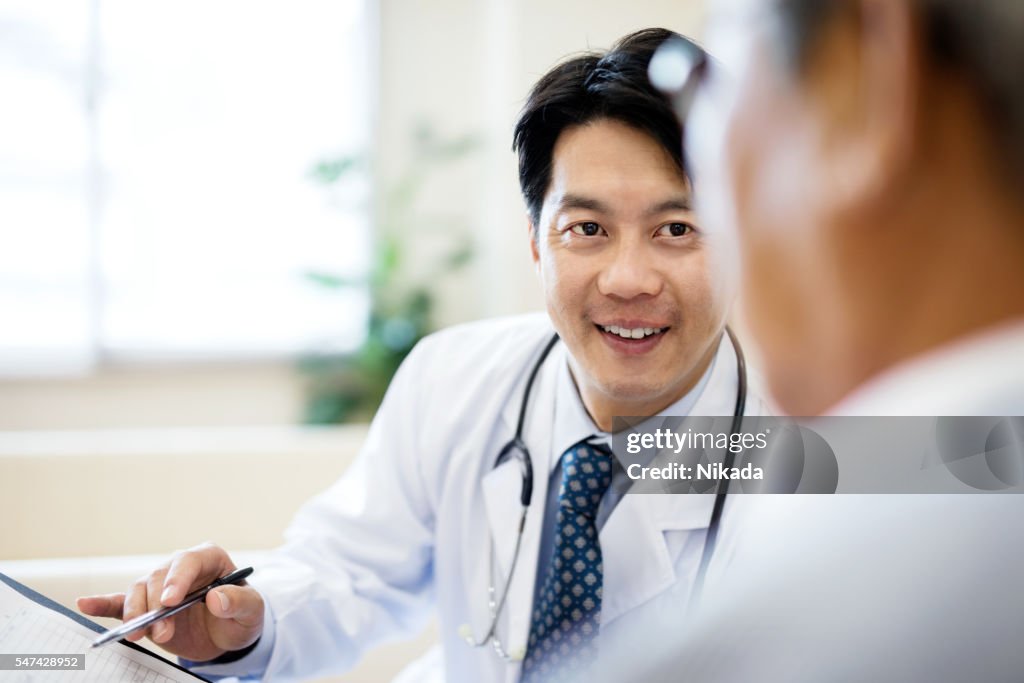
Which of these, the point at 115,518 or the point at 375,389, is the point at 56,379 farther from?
the point at 115,518

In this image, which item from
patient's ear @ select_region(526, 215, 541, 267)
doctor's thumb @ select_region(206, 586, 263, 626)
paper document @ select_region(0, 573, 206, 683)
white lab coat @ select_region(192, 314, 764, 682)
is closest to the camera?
paper document @ select_region(0, 573, 206, 683)

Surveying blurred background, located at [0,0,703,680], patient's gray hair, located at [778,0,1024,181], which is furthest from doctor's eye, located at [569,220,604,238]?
blurred background, located at [0,0,703,680]

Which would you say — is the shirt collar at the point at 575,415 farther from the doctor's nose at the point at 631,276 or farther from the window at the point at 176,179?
the window at the point at 176,179

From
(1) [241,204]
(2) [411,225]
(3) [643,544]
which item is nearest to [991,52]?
(3) [643,544]

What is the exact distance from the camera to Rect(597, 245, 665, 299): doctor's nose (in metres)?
0.85

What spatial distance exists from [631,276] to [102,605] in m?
0.59

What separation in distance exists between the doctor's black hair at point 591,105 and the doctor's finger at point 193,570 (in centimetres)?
50

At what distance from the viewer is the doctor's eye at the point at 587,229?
34.7 inches

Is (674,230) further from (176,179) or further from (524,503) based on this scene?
(176,179)

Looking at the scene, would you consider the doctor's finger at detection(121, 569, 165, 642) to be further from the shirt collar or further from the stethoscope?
the shirt collar

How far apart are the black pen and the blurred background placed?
1941mm

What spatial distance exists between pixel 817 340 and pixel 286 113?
3015 millimetres

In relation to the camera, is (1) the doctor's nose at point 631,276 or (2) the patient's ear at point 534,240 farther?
(2) the patient's ear at point 534,240
